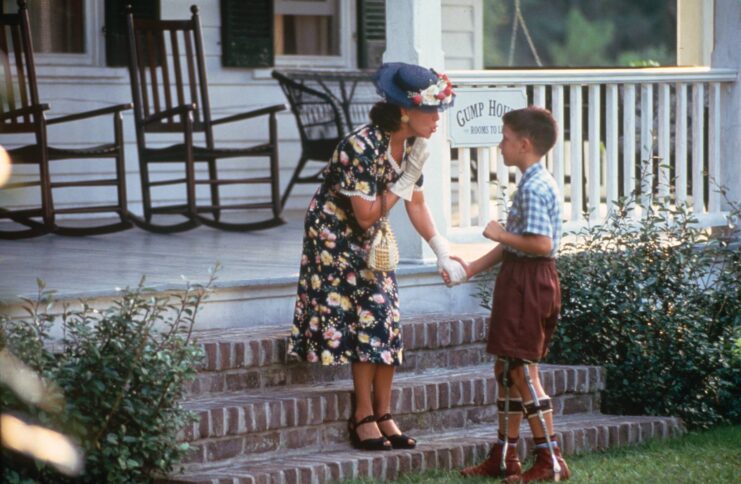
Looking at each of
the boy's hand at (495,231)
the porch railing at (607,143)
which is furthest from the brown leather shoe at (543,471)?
the porch railing at (607,143)

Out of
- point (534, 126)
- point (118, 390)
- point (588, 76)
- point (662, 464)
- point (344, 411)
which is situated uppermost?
point (588, 76)

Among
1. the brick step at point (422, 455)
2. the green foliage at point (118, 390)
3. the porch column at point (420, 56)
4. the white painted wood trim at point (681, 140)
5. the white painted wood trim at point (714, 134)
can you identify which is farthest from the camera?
the white painted wood trim at point (714, 134)

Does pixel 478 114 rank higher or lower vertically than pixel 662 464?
higher

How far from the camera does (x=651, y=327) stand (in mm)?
5605

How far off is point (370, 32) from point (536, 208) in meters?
5.66

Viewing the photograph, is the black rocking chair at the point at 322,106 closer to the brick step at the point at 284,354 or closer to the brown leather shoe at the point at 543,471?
the brick step at the point at 284,354

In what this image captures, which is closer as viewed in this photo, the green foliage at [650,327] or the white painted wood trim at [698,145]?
the green foliage at [650,327]

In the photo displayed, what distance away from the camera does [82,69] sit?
8.16 m

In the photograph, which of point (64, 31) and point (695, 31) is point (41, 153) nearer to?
point (64, 31)

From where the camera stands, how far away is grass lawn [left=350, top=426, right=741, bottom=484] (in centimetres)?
434

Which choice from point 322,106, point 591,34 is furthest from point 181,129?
point 591,34

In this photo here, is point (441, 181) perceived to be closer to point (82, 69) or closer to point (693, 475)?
point (693, 475)

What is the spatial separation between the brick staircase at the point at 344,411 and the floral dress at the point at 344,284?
0.76 feet

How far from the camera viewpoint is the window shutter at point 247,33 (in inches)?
348
